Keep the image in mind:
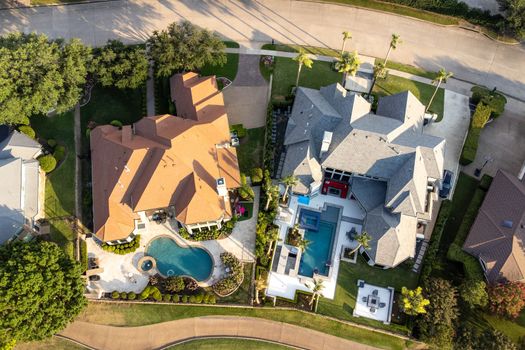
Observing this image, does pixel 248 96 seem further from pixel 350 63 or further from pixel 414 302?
pixel 414 302

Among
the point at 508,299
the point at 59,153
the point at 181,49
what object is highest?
the point at 181,49

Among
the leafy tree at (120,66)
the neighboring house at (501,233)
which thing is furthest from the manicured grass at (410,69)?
the leafy tree at (120,66)

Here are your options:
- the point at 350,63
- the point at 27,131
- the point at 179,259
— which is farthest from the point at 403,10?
the point at 27,131

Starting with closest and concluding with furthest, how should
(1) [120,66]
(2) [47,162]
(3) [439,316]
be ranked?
(3) [439,316] → (2) [47,162] → (1) [120,66]

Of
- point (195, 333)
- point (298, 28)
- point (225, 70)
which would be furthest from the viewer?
point (298, 28)

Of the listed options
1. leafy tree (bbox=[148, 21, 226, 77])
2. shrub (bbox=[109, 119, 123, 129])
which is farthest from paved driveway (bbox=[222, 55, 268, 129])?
shrub (bbox=[109, 119, 123, 129])

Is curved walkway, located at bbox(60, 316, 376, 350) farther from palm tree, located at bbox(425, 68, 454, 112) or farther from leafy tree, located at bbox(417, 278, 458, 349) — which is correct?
palm tree, located at bbox(425, 68, 454, 112)

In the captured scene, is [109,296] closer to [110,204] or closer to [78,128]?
[110,204]

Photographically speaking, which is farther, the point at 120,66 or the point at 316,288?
the point at 120,66
